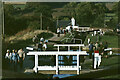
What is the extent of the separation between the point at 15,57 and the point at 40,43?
1.10 m

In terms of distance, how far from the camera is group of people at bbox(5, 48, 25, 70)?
1155cm

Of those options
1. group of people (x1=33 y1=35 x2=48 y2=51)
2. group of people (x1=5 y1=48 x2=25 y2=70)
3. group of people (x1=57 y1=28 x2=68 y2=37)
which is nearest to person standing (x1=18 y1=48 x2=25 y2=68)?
group of people (x1=5 y1=48 x2=25 y2=70)

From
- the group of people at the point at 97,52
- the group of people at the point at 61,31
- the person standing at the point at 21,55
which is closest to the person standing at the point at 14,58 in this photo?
the person standing at the point at 21,55

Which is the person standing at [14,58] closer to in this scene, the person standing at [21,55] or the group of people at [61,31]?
the person standing at [21,55]

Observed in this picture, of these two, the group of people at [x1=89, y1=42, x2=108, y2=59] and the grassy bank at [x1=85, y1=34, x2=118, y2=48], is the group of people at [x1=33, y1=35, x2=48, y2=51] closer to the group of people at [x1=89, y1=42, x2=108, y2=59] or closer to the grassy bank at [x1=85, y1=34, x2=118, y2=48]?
the group of people at [x1=89, y1=42, x2=108, y2=59]

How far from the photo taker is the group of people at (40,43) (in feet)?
38.0

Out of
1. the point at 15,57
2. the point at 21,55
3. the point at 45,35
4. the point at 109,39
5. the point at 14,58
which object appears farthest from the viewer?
the point at 109,39

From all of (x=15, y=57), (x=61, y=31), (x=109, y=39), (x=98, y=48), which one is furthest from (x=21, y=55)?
(x=109, y=39)

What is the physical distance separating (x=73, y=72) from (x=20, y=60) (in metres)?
2.32

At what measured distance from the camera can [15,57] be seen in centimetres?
1160

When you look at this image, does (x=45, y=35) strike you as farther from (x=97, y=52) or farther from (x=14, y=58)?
(x=97, y=52)

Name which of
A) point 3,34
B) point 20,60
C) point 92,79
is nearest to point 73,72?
point 92,79

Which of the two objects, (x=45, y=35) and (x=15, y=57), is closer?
(x=15, y=57)

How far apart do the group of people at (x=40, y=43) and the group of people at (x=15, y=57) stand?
0.64 meters
